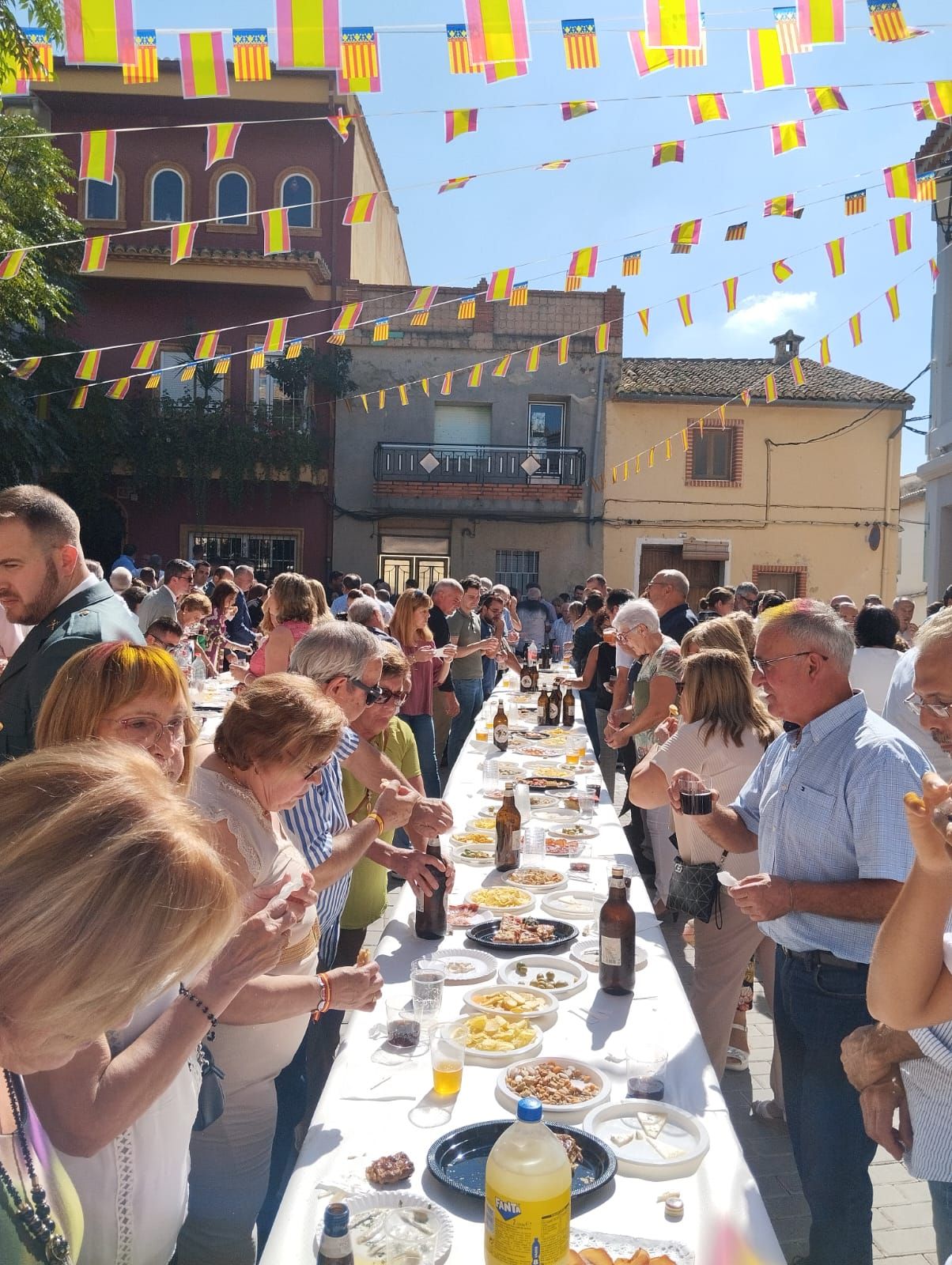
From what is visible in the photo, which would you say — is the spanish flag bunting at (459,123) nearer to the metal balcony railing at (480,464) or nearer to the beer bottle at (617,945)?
the beer bottle at (617,945)

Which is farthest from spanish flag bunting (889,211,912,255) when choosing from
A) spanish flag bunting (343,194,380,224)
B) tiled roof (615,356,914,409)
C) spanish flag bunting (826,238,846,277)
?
tiled roof (615,356,914,409)

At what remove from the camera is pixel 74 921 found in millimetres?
1019

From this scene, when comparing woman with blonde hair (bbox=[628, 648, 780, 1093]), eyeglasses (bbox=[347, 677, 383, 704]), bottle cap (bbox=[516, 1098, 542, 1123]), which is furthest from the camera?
woman with blonde hair (bbox=[628, 648, 780, 1093])

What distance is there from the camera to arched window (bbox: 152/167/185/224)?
18062 millimetres

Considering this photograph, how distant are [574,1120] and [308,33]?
15.4 feet

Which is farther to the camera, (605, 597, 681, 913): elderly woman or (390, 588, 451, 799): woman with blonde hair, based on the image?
(390, 588, 451, 799): woman with blonde hair

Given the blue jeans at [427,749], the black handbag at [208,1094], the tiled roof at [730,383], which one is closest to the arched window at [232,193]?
the tiled roof at [730,383]

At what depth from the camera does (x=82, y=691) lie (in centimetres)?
211

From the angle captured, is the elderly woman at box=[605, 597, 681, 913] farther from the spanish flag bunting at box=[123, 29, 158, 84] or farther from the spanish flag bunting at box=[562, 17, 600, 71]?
the spanish flag bunting at box=[123, 29, 158, 84]

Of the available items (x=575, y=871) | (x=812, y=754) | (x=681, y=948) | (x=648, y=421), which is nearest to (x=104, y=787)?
(x=812, y=754)

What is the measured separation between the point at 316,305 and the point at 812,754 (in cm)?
1792

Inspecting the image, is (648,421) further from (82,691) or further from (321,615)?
(82,691)

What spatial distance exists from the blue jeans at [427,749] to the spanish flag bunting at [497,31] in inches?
160

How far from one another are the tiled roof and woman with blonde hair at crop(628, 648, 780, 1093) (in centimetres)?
1673
